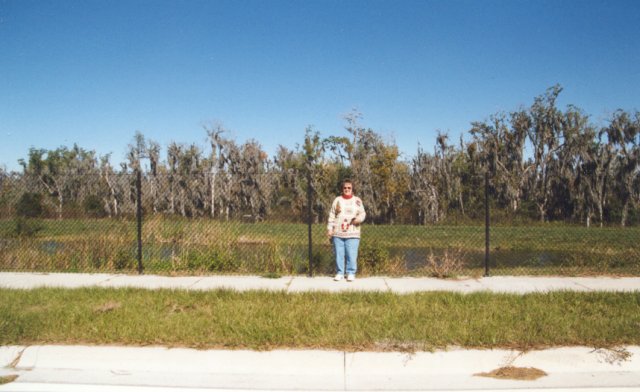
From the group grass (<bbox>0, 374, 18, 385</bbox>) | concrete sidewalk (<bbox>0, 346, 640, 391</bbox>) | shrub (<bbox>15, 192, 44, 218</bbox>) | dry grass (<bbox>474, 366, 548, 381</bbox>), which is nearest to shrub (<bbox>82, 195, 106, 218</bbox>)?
shrub (<bbox>15, 192, 44, 218</bbox>)

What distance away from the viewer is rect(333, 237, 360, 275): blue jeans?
811cm

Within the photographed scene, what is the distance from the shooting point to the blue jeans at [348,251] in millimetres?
8109

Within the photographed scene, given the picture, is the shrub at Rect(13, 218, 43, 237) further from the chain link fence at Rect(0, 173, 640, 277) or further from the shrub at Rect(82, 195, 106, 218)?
the shrub at Rect(82, 195, 106, 218)

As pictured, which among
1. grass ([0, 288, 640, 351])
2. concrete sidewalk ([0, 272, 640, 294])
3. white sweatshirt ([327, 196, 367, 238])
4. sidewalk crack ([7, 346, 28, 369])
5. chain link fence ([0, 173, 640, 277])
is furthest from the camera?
chain link fence ([0, 173, 640, 277])

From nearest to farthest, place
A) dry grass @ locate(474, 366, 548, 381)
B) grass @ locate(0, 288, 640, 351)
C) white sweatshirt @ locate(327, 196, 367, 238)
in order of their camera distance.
Answer: dry grass @ locate(474, 366, 548, 381), grass @ locate(0, 288, 640, 351), white sweatshirt @ locate(327, 196, 367, 238)

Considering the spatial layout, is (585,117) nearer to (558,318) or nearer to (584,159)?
(584,159)

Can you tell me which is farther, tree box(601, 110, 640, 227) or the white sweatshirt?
tree box(601, 110, 640, 227)

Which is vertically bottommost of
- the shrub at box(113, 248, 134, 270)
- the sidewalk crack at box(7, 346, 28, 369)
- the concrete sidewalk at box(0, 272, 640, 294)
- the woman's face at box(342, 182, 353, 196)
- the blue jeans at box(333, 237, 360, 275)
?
the sidewalk crack at box(7, 346, 28, 369)

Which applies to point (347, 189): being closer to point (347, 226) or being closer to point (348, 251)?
point (347, 226)

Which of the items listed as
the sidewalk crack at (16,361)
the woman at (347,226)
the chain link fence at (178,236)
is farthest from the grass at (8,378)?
the woman at (347,226)

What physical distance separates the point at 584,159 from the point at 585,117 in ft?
20.3

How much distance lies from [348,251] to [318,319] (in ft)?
9.42

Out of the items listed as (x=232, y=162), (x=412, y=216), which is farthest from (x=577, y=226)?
(x=232, y=162)

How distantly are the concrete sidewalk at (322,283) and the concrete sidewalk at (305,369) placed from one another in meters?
2.70
